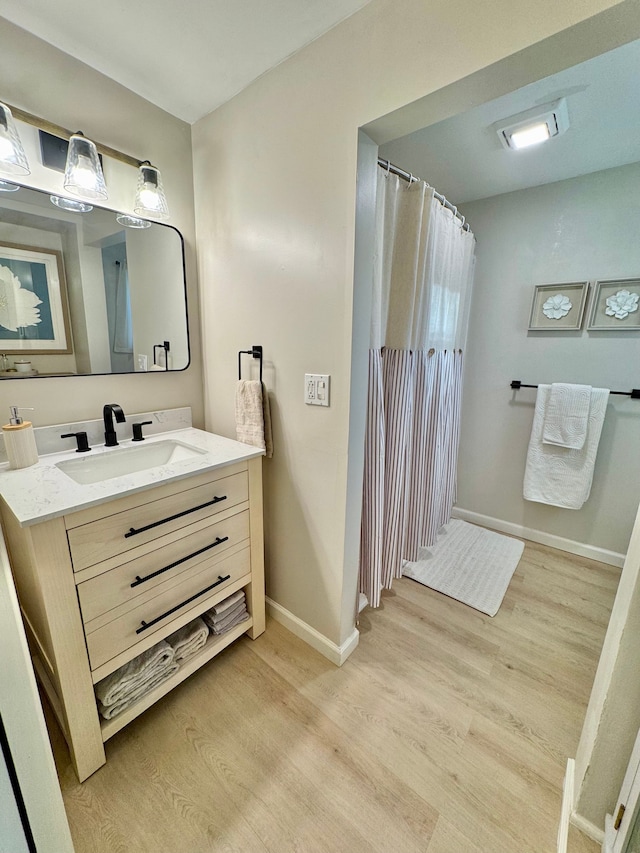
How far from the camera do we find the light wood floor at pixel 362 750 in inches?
37.6

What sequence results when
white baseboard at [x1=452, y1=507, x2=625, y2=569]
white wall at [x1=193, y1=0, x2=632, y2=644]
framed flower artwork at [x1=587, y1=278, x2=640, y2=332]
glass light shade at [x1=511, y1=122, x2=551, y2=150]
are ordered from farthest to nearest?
white baseboard at [x1=452, y1=507, x2=625, y2=569] → framed flower artwork at [x1=587, y1=278, x2=640, y2=332] → glass light shade at [x1=511, y1=122, x2=551, y2=150] → white wall at [x1=193, y1=0, x2=632, y2=644]

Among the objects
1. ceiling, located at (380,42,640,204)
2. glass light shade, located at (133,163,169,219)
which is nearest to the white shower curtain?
ceiling, located at (380,42,640,204)

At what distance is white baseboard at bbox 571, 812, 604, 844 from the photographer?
34.9 inches

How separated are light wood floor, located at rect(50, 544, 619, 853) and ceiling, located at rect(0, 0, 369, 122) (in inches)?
91.3

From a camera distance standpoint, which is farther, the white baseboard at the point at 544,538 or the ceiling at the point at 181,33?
the white baseboard at the point at 544,538

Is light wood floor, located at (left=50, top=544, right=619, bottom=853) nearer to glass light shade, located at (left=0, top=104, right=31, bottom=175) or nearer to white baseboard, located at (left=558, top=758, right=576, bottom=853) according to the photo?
white baseboard, located at (left=558, top=758, right=576, bottom=853)

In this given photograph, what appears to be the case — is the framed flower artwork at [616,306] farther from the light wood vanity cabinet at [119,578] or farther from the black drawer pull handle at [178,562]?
the black drawer pull handle at [178,562]

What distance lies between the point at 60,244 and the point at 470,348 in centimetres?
241

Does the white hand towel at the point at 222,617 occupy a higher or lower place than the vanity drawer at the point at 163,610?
lower

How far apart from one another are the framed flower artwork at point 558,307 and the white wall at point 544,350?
0.04 metres

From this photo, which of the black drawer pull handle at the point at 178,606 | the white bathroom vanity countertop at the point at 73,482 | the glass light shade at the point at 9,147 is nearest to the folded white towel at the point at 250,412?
the white bathroom vanity countertop at the point at 73,482

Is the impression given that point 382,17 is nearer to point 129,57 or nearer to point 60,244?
point 129,57

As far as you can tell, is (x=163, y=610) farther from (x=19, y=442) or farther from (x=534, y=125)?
(x=534, y=125)

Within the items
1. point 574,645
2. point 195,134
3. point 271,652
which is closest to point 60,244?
point 195,134
